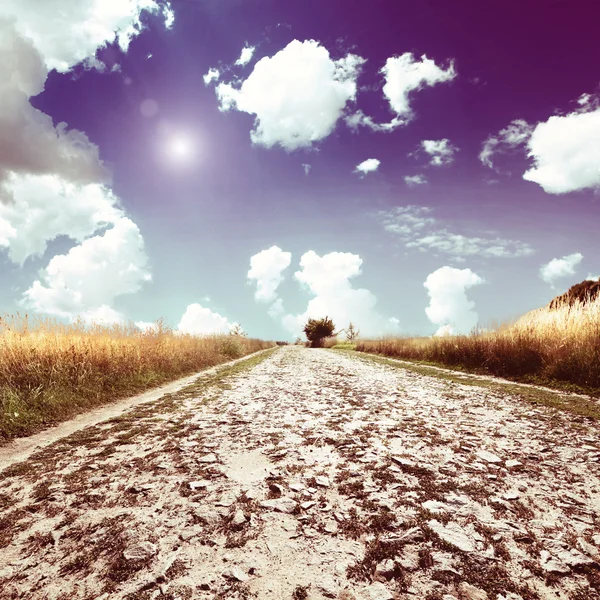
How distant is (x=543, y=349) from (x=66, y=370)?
16.0 metres

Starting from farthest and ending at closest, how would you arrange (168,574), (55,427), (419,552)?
Result: (55,427)
(419,552)
(168,574)

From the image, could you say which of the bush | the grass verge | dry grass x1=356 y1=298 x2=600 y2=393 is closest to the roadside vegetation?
dry grass x1=356 y1=298 x2=600 y2=393

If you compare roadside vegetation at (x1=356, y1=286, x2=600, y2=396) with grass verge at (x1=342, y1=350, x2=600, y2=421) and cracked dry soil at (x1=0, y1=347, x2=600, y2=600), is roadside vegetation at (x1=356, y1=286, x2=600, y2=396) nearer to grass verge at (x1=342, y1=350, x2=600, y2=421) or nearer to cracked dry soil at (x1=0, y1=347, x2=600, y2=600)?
grass verge at (x1=342, y1=350, x2=600, y2=421)

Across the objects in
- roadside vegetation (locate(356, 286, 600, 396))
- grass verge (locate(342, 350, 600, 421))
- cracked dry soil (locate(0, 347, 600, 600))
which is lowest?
cracked dry soil (locate(0, 347, 600, 600))

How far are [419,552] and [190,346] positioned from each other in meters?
17.5

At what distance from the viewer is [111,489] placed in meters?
3.85

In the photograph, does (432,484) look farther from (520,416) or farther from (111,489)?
(520,416)

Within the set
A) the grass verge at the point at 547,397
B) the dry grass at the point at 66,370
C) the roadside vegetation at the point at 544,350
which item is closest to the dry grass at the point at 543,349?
the roadside vegetation at the point at 544,350

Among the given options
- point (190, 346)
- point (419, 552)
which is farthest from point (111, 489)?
point (190, 346)

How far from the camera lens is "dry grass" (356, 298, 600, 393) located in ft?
34.3

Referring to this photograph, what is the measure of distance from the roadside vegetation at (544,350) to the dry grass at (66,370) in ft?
44.3

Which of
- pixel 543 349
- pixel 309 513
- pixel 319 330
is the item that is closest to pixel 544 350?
pixel 543 349

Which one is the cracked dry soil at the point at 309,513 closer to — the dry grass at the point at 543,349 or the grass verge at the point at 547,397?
the grass verge at the point at 547,397

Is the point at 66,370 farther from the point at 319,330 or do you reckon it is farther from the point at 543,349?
the point at 319,330
